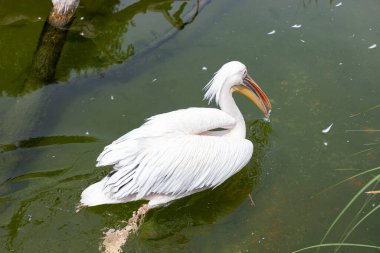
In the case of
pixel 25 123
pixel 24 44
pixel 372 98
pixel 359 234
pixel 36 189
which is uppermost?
pixel 24 44

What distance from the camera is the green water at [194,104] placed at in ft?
10.6

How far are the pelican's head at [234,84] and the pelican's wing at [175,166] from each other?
386 millimetres

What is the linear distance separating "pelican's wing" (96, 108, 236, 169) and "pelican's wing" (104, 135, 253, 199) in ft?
0.12

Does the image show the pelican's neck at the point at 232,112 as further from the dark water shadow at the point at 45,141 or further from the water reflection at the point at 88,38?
the water reflection at the point at 88,38

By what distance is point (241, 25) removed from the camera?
477 cm

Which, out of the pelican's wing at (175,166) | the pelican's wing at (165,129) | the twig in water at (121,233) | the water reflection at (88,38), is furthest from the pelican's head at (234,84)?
the water reflection at (88,38)

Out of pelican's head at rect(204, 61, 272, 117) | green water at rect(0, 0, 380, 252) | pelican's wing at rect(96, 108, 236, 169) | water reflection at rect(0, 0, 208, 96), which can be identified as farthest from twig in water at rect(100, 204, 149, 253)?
water reflection at rect(0, 0, 208, 96)

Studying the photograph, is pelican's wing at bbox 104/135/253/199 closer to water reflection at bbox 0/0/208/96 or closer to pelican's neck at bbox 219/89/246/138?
pelican's neck at bbox 219/89/246/138

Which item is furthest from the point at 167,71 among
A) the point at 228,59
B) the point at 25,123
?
the point at 25,123

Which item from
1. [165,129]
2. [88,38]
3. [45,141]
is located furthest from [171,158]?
[88,38]

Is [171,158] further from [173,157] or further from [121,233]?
[121,233]

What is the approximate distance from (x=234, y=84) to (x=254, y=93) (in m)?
0.23

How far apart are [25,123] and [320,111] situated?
2.31 meters

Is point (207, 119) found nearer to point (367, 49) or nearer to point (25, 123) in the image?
point (25, 123)
